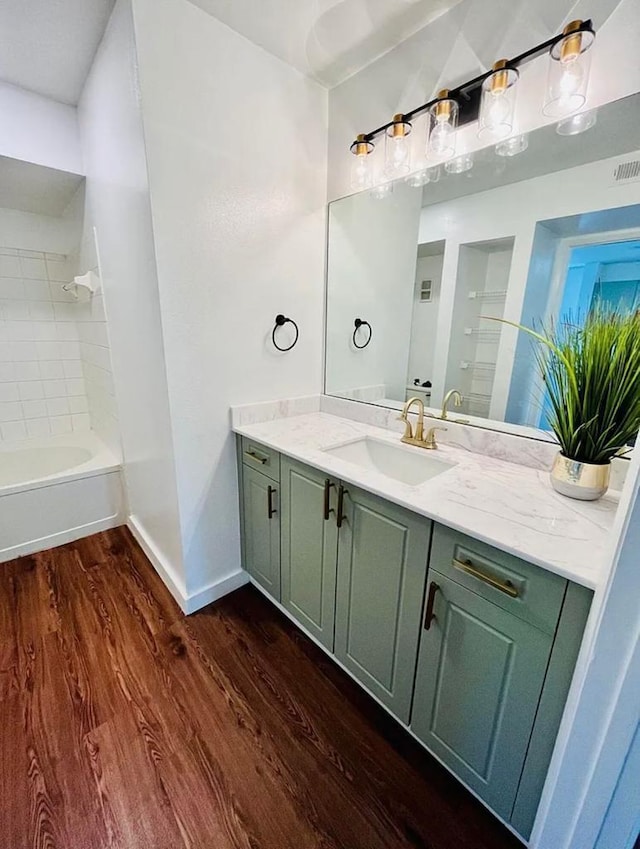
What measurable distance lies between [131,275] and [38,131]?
1140mm

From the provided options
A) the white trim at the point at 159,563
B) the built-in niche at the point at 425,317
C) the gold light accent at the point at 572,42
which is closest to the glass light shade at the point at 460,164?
the built-in niche at the point at 425,317

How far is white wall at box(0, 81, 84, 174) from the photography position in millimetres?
1809

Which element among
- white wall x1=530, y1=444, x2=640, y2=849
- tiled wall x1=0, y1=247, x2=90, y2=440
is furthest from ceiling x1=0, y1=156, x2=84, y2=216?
white wall x1=530, y1=444, x2=640, y2=849

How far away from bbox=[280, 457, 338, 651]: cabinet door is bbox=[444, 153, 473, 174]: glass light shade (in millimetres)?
1294

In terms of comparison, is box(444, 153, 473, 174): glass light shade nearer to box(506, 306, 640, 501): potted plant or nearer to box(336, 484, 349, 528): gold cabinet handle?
box(506, 306, 640, 501): potted plant

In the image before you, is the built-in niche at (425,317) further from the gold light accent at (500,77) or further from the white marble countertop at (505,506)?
the gold light accent at (500,77)

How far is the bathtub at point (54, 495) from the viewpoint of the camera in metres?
2.10

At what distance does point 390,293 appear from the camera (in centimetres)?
181

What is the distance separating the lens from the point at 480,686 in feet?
3.07

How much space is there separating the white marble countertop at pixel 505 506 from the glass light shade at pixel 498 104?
115cm

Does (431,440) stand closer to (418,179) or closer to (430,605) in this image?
(430,605)

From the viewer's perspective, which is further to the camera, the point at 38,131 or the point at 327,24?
the point at 38,131

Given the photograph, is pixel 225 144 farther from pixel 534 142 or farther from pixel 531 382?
pixel 531 382

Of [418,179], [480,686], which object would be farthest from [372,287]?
[480,686]
